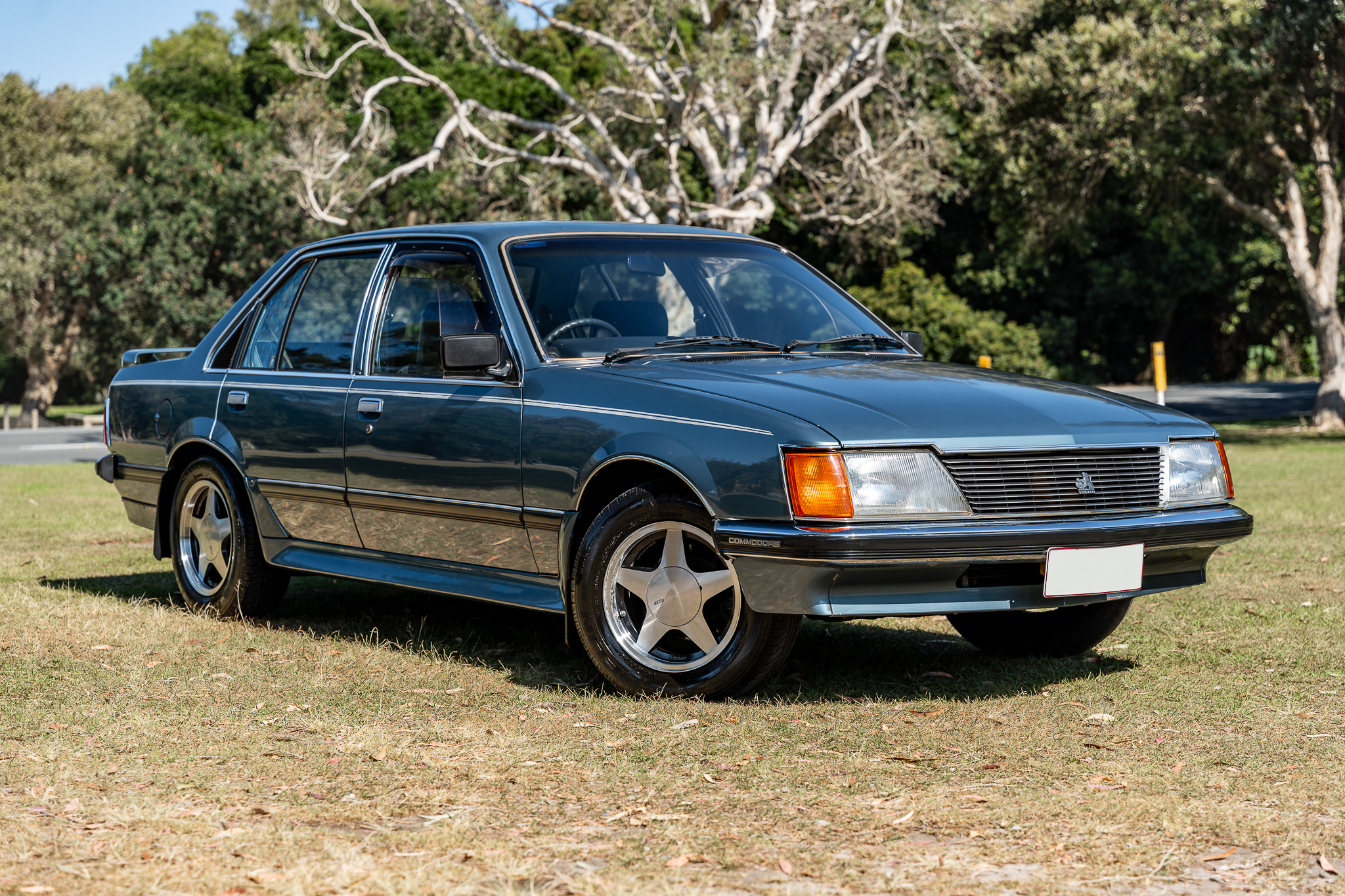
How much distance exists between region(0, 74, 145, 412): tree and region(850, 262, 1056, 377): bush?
19032 mm

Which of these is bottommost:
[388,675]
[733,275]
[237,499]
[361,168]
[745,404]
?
[388,675]

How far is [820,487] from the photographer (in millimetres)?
4691

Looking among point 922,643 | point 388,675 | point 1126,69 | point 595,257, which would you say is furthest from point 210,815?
point 1126,69

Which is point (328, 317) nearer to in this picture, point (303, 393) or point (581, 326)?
point (303, 393)

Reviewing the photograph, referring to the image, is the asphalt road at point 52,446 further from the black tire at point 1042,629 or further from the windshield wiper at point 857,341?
the black tire at point 1042,629

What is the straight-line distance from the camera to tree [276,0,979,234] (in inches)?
976

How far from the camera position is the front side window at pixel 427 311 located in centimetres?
602

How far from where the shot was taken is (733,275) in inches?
247

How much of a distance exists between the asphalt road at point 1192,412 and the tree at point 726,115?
6191 mm

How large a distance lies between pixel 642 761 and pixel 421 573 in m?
1.97

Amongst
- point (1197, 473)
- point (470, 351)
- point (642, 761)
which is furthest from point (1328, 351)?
point (642, 761)

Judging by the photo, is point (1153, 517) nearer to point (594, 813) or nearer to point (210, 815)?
point (594, 813)

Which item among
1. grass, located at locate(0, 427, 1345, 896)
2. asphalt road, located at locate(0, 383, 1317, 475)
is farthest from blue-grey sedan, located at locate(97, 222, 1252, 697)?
asphalt road, located at locate(0, 383, 1317, 475)

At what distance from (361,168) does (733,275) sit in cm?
2365
